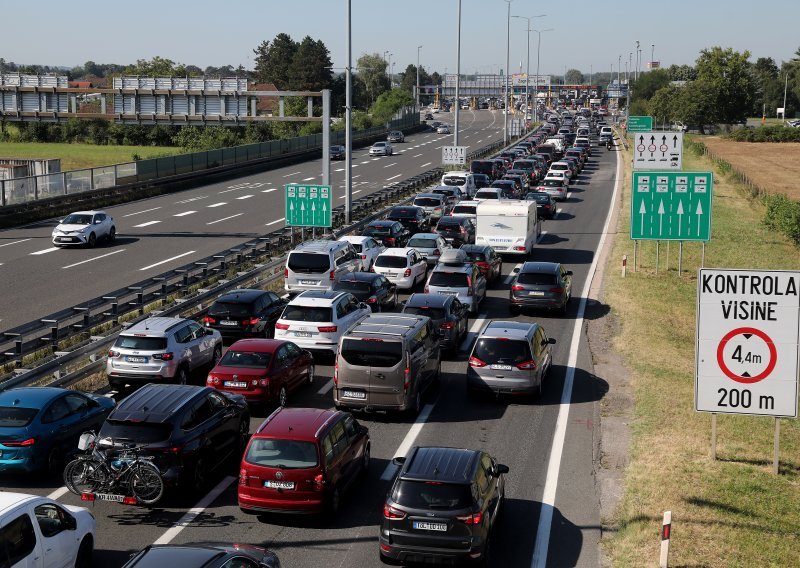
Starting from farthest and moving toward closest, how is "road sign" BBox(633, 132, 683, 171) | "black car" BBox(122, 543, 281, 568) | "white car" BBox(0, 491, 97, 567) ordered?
"road sign" BBox(633, 132, 683, 171), "white car" BBox(0, 491, 97, 567), "black car" BBox(122, 543, 281, 568)

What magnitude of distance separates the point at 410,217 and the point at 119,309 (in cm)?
1873

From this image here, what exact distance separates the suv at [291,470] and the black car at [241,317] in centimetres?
1043

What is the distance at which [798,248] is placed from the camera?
48.8 m

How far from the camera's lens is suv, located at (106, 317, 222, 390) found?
2092 centimetres

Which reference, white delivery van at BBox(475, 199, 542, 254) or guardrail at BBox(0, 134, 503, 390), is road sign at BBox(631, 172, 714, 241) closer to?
white delivery van at BBox(475, 199, 542, 254)

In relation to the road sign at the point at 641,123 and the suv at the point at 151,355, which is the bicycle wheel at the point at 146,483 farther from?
the road sign at the point at 641,123

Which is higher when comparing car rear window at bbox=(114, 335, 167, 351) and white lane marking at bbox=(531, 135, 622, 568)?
car rear window at bbox=(114, 335, 167, 351)

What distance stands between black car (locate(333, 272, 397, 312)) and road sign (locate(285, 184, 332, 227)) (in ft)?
27.0

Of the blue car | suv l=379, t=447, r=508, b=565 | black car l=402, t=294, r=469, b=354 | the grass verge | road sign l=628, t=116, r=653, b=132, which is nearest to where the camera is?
suv l=379, t=447, r=508, b=565

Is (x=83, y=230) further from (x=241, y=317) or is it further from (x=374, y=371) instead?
(x=374, y=371)

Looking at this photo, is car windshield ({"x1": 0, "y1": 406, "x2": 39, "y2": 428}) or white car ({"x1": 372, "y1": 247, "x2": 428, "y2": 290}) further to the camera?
white car ({"x1": 372, "y1": 247, "x2": 428, "y2": 290})

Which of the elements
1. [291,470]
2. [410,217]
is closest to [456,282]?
[410,217]

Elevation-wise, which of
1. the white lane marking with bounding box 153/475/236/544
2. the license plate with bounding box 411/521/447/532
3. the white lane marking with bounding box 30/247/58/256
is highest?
the license plate with bounding box 411/521/447/532

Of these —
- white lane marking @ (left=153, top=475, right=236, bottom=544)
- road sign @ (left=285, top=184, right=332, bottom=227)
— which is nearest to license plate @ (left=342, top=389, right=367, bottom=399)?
white lane marking @ (left=153, top=475, right=236, bottom=544)
